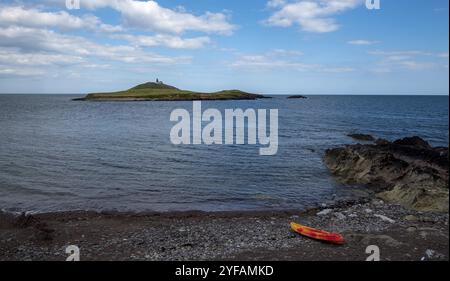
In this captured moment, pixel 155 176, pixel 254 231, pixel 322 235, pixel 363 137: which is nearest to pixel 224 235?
pixel 254 231

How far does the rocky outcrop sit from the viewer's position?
22.2 metres

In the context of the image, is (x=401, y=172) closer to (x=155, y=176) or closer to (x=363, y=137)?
(x=155, y=176)

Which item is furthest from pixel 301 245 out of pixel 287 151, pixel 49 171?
pixel 287 151

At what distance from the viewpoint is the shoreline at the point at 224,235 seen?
16.0m

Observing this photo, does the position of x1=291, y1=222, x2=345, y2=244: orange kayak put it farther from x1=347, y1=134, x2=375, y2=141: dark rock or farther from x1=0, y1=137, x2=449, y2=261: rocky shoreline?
x1=347, y1=134, x2=375, y2=141: dark rock

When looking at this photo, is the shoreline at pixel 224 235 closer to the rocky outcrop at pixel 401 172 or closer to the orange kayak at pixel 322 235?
the orange kayak at pixel 322 235

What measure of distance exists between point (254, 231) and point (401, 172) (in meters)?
15.1

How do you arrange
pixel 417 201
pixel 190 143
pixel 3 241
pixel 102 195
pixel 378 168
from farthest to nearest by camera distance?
pixel 190 143 → pixel 378 168 → pixel 102 195 → pixel 417 201 → pixel 3 241

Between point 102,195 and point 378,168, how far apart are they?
20.7 m

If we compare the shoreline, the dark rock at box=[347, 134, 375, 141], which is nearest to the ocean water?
the shoreline

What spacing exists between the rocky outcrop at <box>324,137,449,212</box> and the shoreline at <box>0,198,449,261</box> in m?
1.18

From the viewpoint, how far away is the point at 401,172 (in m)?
29.0

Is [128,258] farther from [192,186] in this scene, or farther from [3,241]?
[192,186]
